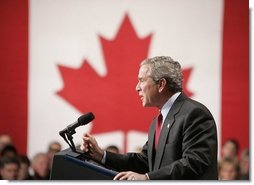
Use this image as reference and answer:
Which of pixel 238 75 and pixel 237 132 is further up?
pixel 238 75

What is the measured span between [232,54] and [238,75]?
0.16 m


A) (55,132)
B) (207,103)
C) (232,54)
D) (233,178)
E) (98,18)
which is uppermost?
(98,18)

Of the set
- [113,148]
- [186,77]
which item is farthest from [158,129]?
[186,77]

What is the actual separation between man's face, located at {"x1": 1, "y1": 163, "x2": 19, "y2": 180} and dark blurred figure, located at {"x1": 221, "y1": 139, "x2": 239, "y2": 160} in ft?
4.62

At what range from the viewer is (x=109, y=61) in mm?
3701

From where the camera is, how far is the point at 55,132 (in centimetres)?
348

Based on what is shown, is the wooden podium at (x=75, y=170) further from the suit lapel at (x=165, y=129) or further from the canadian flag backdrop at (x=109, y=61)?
the canadian flag backdrop at (x=109, y=61)

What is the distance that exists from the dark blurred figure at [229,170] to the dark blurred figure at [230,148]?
0.41ft

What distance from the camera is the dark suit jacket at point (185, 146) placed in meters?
1.49

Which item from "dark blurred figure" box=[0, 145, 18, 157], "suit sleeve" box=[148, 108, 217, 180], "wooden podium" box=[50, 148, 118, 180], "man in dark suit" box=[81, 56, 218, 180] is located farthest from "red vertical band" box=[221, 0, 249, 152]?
"wooden podium" box=[50, 148, 118, 180]

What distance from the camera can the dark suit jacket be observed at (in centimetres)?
149

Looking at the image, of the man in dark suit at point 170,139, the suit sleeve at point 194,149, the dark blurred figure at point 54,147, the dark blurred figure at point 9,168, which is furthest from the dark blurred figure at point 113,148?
the suit sleeve at point 194,149

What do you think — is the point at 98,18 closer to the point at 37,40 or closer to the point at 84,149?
the point at 37,40

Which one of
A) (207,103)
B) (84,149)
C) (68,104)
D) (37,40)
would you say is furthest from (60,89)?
(84,149)
